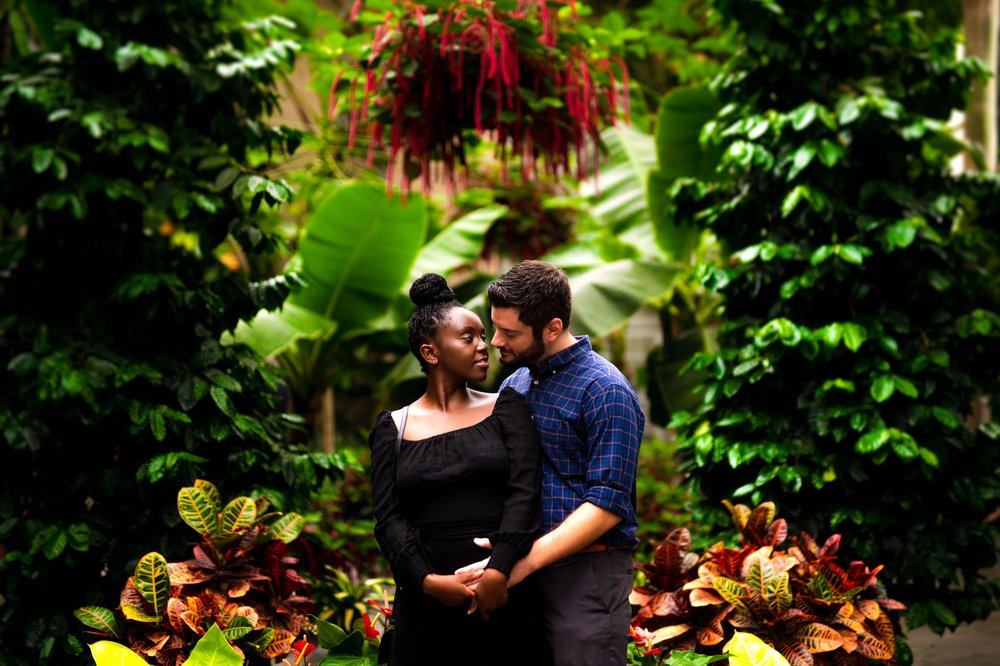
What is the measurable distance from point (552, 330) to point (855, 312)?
7.74 ft

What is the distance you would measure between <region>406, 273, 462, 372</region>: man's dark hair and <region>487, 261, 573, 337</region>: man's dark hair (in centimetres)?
14

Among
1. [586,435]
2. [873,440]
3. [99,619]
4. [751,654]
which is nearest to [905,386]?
[873,440]

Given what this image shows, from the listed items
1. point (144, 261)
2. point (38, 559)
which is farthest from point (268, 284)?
point (38, 559)

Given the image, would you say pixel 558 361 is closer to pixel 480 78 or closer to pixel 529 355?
pixel 529 355

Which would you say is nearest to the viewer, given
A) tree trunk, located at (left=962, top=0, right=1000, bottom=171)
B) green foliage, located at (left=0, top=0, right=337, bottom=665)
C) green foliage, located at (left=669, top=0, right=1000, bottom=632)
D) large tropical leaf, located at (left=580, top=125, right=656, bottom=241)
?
green foliage, located at (left=0, top=0, right=337, bottom=665)

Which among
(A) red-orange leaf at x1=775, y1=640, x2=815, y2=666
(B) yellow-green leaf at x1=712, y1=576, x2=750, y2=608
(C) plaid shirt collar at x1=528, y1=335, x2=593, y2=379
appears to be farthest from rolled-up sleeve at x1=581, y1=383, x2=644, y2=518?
(A) red-orange leaf at x1=775, y1=640, x2=815, y2=666

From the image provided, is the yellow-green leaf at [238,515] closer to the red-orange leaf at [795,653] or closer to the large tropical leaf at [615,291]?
the red-orange leaf at [795,653]

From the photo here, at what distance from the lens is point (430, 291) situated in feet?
8.53

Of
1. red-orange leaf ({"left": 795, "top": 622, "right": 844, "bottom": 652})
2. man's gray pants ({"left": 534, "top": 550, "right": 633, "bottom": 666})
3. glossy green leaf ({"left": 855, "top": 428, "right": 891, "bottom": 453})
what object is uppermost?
man's gray pants ({"left": 534, "top": 550, "right": 633, "bottom": 666})

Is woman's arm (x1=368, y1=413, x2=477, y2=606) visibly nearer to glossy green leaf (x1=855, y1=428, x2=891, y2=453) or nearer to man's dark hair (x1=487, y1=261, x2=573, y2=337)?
man's dark hair (x1=487, y1=261, x2=573, y2=337)

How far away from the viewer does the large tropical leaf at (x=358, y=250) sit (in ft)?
21.3

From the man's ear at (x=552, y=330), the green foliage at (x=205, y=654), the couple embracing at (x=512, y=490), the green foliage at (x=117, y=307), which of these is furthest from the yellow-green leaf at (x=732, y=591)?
the green foliage at (x=117, y=307)

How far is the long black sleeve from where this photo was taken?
2.41 meters

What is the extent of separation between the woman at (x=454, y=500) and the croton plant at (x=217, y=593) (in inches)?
39.3
